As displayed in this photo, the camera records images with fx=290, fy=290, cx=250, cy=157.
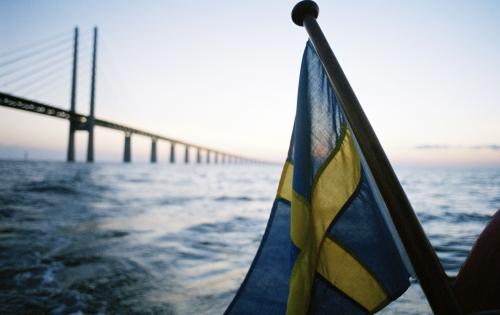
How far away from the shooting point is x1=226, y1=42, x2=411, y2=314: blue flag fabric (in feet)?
3.88

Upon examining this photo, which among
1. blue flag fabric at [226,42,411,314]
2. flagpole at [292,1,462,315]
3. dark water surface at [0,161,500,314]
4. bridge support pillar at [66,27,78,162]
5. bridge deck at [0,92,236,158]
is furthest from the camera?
bridge support pillar at [66,27,78,162]

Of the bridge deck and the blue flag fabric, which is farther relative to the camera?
the bridge deck

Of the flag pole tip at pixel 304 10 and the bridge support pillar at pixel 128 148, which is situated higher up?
the bridge support pillar at pixel 128 148

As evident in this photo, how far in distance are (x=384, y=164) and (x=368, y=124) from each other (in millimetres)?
150

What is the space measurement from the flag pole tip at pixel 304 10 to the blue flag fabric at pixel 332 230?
22cm

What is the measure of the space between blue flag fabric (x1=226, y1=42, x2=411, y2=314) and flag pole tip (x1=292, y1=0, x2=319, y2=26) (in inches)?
8.6

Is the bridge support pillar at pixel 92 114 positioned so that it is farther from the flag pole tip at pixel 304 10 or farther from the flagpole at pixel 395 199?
the flagpole at pixel 395 199

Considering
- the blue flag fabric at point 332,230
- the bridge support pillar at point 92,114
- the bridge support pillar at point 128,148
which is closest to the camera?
the blue flag fabric at point 332,230

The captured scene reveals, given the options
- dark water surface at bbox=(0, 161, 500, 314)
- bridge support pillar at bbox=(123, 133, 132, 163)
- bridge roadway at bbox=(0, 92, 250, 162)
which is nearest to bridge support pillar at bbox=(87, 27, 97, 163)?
bridge roadway at bbox=(0, 92, 250, 162)

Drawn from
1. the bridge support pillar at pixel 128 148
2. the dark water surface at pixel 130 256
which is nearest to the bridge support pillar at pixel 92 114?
the bridge support pillar at pixel 128 148

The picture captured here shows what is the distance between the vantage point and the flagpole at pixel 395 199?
2.70 ft

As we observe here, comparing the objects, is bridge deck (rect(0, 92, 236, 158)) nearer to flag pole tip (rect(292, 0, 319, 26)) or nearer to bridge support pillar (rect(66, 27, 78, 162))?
bridge support pillar (rect(66, 27, 78, 162))

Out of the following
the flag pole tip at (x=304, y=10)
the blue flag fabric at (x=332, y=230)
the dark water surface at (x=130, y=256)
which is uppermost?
the flag pole tip at (x=304, y=10)

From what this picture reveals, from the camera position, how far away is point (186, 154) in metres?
78.1
